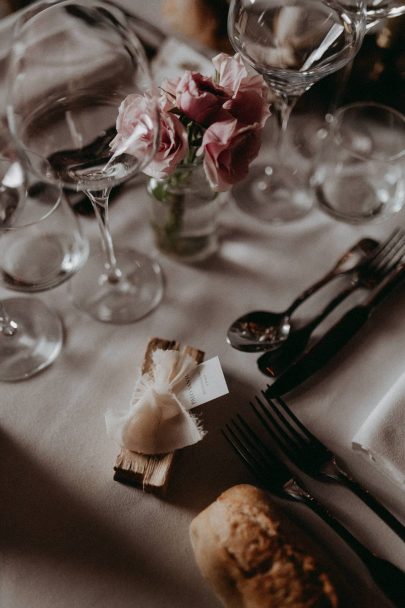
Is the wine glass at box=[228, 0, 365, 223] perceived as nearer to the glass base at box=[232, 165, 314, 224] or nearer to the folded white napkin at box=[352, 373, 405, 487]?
the glass base at box=[232, 165, 314, 224]

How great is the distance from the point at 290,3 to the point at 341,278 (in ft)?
1.26

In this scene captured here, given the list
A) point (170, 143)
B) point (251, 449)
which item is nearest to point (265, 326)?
point (251, 449)

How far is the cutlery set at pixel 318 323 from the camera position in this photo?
2.28ft

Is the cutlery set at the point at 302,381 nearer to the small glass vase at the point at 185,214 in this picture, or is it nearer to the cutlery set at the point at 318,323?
the cutlery set at the point at 318,323

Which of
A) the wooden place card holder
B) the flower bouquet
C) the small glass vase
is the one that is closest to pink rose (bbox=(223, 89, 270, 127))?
the flower bouquet

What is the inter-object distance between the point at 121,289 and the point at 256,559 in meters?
0.43

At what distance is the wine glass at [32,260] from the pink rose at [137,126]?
204 millimetres

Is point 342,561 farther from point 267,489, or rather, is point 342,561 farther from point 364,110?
point 364,110

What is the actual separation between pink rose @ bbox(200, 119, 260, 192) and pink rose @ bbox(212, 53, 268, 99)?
0.13 feet

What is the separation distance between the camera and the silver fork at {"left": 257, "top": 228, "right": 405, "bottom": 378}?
0.70 meters

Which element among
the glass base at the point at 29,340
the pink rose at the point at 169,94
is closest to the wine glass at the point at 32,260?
the glass base at the point at 29,340

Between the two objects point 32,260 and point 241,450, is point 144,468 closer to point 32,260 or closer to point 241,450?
point 241,450

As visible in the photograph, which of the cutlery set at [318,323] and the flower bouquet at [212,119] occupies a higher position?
the flower bouquet at [212,119]

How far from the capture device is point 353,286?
760mm
